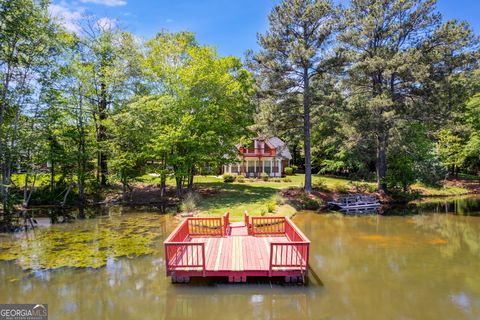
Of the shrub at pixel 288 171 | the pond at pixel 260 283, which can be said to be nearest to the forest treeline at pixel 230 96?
the pond at pixel 260 283

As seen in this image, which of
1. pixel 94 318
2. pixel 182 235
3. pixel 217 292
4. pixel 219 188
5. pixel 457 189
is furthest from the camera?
pixel 457 189

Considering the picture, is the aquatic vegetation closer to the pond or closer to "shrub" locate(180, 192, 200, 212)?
the pond

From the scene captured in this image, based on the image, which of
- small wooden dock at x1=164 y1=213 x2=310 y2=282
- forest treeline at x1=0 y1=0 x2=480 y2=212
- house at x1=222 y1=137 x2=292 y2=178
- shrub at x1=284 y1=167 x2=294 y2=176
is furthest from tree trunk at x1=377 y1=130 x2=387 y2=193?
small wooden dock at x1=164 y1=213 x2=310 y2=282

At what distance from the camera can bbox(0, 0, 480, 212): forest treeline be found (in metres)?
19.3

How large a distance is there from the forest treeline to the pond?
7801mm

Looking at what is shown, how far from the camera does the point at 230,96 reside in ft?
75.5

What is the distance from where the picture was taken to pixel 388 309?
648cm

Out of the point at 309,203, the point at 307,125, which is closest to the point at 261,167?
the point at 307,125

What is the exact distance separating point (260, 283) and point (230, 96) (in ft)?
56.4

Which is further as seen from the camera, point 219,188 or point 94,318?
point 219,188

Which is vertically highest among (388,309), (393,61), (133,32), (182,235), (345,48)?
(133,32)

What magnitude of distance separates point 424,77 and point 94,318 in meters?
20.8

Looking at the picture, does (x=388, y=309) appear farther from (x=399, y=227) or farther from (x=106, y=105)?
(x=106, y=105)

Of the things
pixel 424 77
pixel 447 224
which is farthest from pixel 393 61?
pixel 447 224
